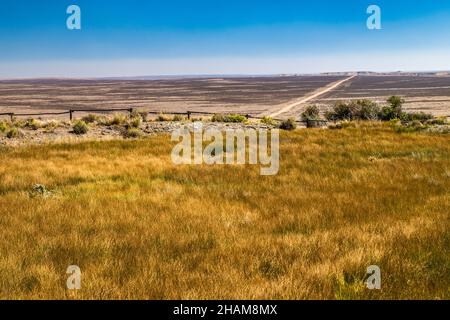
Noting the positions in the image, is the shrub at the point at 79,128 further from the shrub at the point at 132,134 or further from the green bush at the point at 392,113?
the green bush at the point at 392,113

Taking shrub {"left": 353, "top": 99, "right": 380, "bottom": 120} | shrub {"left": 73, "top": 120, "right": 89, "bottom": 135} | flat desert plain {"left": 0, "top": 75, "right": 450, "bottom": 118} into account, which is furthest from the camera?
flat desert plain {"left": 0, "top": 75, "right": 450, "bottom": 118}

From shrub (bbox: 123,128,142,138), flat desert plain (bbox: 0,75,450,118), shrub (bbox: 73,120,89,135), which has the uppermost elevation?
flat desert plain (bbox: 0,75,450,118)

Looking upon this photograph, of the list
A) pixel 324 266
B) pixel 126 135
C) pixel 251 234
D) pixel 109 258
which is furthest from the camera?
pixel 126 135

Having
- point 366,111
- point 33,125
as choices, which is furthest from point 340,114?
point 33,125

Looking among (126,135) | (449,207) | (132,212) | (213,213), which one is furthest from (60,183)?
(126,135)

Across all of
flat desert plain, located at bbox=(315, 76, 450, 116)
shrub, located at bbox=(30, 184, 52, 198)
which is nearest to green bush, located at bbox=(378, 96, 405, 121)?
flat desert plain, located at bbox=(315, 76, 450, 116)

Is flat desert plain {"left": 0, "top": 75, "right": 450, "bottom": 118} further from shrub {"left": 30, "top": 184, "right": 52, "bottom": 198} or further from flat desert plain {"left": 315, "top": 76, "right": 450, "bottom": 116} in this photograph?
shrub {"left": 30, "top": 184, "right": 52, "bottom": 198}

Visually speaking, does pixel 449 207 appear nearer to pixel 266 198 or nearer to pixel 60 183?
pixel 266 198

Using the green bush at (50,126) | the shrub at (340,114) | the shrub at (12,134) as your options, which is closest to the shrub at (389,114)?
the shrub at (340,114)
